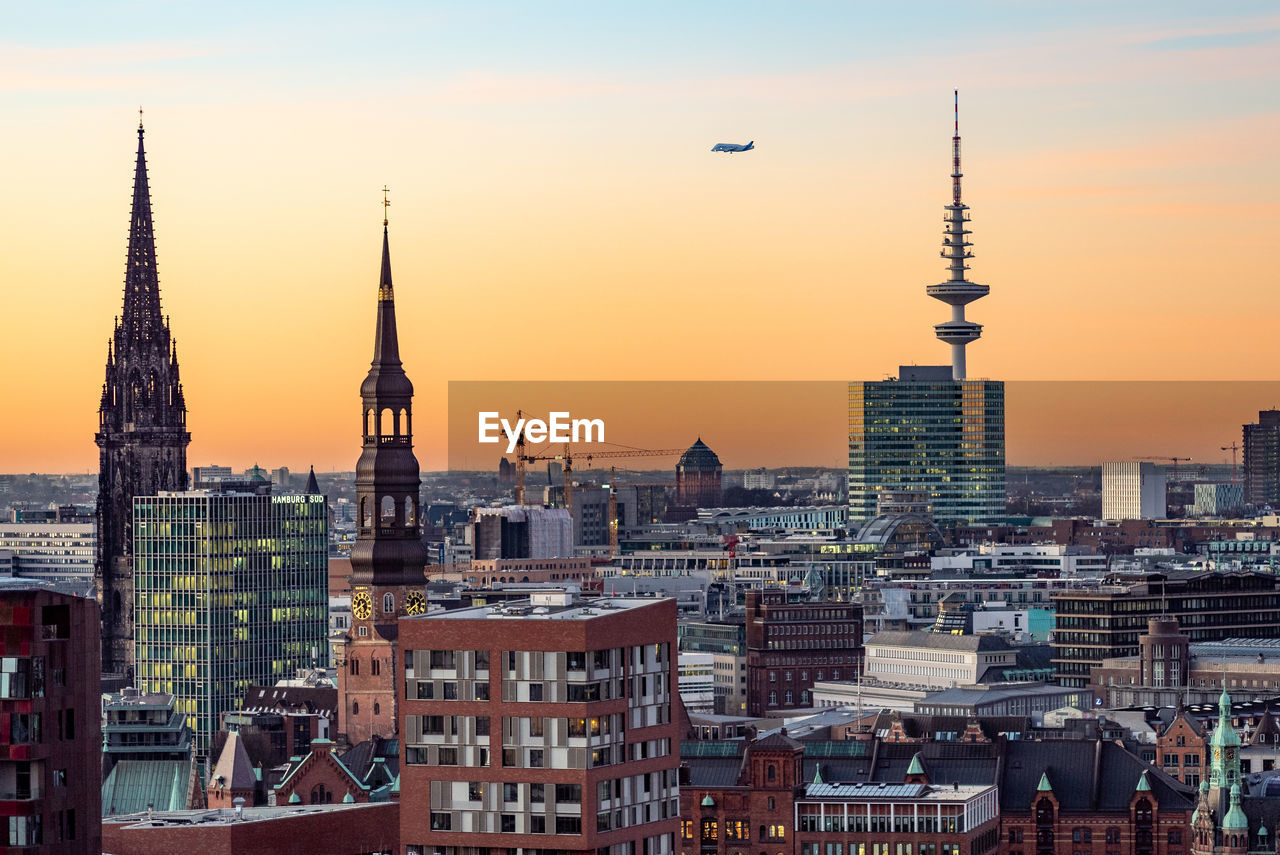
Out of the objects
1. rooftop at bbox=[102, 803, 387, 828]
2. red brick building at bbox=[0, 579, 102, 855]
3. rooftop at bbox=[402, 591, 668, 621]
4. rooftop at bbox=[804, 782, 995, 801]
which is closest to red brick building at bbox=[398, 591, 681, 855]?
rooftop at bbox=[402, 591, 668, 621]

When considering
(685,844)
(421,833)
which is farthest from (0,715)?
(685,844)

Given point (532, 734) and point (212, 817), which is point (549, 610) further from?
point (212, 817)

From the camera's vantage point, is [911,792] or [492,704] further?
[911,792]

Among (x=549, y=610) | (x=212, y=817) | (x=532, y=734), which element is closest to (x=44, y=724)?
(x=532, y=734)

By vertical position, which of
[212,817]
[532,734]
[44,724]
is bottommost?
[212,817]

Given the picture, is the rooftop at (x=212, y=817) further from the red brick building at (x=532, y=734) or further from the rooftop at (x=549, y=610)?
the red brick building at (x=532, y=734)

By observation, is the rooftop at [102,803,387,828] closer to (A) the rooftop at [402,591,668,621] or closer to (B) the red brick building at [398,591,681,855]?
(A) the rooftop at [402,591,668,621]

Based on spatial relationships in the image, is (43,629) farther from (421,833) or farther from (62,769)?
(421,833)
